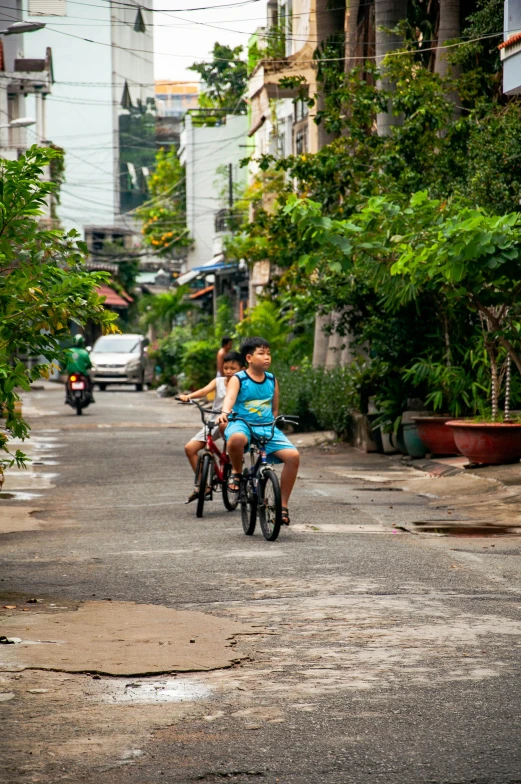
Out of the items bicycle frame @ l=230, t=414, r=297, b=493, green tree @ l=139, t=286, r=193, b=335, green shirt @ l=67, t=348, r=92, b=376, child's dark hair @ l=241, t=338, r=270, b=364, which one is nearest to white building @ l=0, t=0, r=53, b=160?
green shirt @ l=67, t=348, r=92, b=376

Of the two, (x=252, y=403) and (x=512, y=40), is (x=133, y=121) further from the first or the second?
(x=252, y=403)

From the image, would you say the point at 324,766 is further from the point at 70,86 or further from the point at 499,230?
the point at 70,86

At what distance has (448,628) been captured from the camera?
7250mm

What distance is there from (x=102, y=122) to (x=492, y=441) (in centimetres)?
6197

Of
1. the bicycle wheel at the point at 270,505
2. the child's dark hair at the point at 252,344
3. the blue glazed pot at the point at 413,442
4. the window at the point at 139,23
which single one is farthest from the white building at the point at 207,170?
the bicycle wheel at the point at 270,505

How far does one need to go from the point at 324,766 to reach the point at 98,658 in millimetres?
2121

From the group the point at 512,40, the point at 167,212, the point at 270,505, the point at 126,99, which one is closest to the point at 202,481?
the point at 270,505

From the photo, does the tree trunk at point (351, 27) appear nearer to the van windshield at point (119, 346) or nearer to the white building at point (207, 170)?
the van windshield at point (119, 346)

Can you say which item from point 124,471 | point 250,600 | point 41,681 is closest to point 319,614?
point 250,600

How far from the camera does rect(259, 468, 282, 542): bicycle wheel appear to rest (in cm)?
1098

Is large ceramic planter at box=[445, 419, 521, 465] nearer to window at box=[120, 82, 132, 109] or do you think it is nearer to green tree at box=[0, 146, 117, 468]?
green tree at box=[0, 146, 117, 468]

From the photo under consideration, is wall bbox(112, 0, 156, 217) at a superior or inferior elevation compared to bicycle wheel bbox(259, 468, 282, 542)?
superior

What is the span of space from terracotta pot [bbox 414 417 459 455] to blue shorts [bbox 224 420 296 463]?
7.09 meters

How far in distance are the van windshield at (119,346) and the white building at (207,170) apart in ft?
54.0
